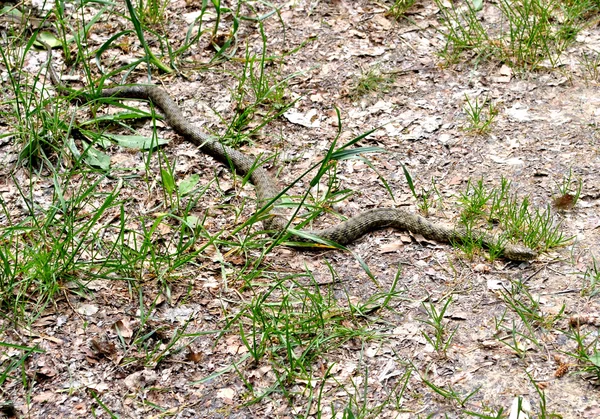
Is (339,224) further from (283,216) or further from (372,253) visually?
(283,216)

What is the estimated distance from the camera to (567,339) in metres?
5.19

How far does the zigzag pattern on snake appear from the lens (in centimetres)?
609

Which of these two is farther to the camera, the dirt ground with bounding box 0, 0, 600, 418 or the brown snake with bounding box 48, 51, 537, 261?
the brown snake with bounding box 48, 51, 537, 261

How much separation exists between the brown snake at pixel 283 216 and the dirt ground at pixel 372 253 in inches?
3.8

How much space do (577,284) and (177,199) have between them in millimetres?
3261

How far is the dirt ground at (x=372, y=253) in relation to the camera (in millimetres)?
4863

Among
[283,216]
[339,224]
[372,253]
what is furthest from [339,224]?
[283,216]

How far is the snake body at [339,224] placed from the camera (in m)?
6.09

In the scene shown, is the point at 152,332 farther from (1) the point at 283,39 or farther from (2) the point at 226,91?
(1) the point at 283,39

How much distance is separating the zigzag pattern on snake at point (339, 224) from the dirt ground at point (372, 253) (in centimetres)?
9

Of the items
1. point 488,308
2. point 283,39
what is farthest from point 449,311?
point 283,39

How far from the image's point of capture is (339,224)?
640cm

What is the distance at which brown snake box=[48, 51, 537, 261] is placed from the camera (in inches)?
241

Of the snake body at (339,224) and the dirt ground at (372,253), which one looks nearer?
the dirt ground at (372,253)
